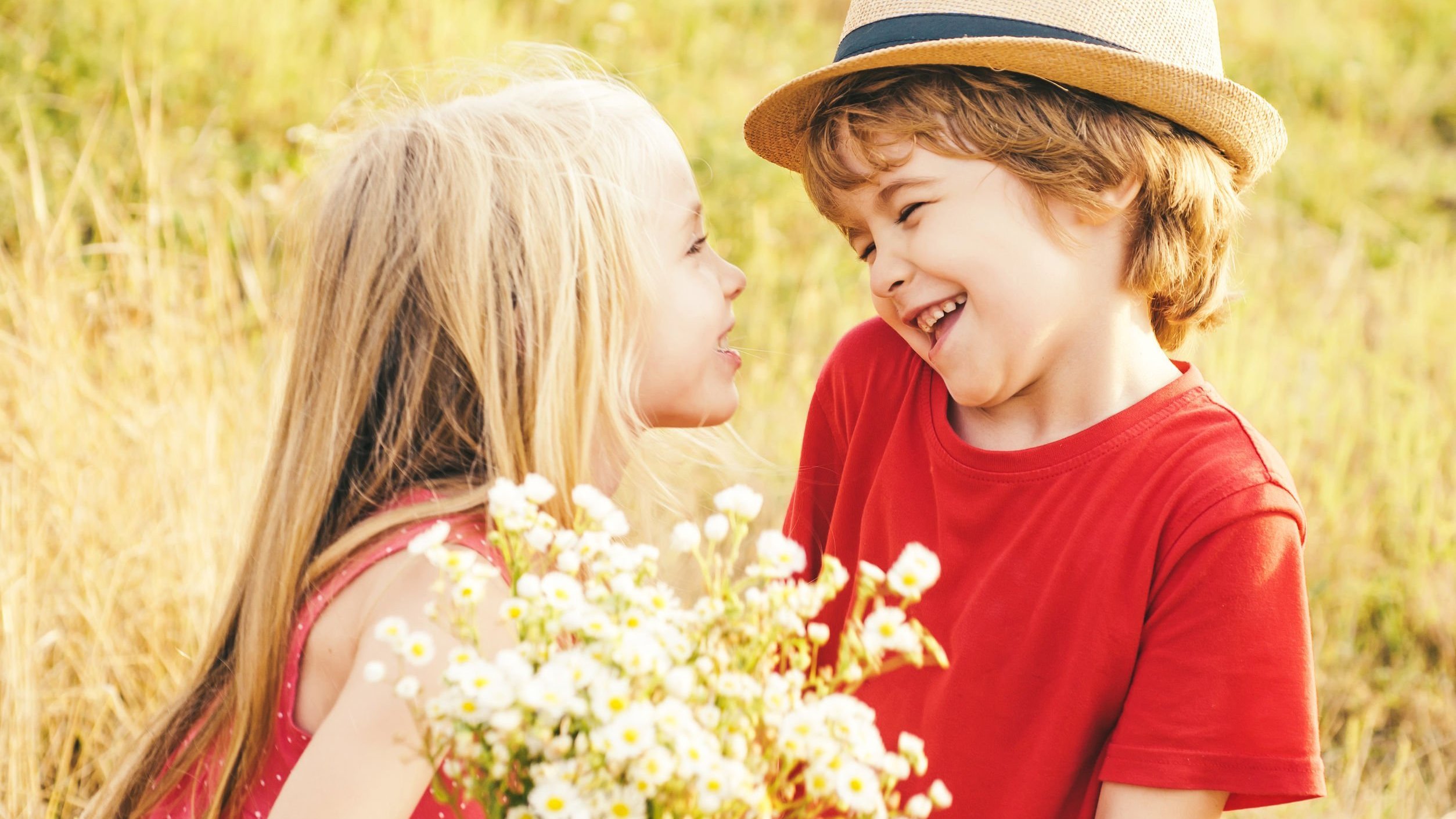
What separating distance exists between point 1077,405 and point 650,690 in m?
1.12

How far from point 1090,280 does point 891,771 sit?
1.09m

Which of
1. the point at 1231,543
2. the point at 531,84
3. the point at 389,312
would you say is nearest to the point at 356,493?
the point at 389,312

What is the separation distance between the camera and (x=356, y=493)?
179 cm

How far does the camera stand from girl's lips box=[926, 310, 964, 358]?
5.81 feet

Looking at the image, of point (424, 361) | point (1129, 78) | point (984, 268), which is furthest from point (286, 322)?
point (1129, 78)

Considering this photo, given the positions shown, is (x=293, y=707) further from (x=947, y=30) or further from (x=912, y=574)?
(x=947, y=30)

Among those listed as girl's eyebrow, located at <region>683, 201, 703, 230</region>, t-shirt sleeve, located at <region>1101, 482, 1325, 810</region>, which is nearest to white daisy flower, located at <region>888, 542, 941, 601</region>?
t-shirt sleeve, located at <region>1101, 482, 1325, 810</region>

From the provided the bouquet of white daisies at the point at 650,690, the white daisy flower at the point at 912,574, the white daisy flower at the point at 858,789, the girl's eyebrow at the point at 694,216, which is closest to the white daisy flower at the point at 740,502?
the bouquet of white daisies at the point at 650,690

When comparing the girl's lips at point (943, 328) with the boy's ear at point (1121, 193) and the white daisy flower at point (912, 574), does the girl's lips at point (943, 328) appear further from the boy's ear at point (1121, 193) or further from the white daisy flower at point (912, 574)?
the white daisy flower at point (912, 574)

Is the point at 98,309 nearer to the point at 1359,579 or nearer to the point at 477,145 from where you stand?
the point at 477,145

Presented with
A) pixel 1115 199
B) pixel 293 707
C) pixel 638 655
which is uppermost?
pixel 1115 199

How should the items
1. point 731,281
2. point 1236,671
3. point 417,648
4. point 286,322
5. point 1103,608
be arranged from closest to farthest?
point 417,648 → point 1236,671 → point 1103,608 → point 731,281 → point 286,322

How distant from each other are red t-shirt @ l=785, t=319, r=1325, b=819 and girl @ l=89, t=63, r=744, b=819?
0.46 m

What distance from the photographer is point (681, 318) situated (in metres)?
1.94
